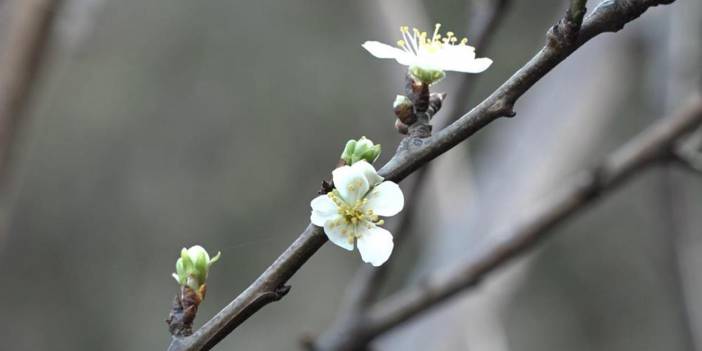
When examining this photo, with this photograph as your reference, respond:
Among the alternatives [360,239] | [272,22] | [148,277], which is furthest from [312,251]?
[272,22]

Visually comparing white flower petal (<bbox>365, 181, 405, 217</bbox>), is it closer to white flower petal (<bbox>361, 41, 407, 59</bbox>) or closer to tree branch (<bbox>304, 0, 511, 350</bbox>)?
white flower petal (<bbox>361, 41, 407, 59</bbox>)

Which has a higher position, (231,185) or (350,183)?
(231,185)

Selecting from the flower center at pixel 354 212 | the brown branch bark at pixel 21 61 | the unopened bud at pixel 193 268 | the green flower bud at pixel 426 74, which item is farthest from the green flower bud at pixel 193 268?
the brown branch bark at pixel 21 61

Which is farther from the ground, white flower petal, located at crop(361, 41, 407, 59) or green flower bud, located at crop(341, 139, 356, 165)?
white flower petal, located at crop(361, 41, 407, 59)

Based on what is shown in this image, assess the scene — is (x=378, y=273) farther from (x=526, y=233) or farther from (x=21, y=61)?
(x=21, y=61)

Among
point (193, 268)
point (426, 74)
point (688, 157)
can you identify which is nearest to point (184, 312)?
point (193, 268)

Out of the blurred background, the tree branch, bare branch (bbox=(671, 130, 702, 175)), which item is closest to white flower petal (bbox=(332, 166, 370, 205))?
the tree branch
